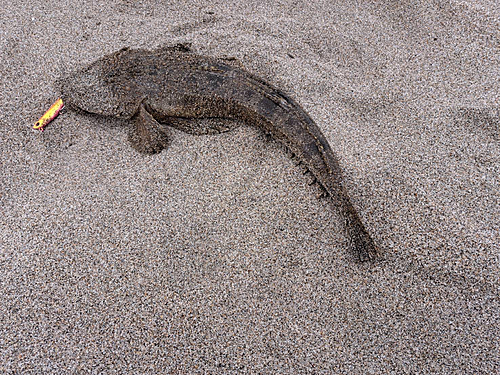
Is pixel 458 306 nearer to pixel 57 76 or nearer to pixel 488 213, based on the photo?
pixel 488 213

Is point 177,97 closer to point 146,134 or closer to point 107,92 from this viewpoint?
point 146,134

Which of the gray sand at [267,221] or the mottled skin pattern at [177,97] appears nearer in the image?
the gray sand at [267,221]

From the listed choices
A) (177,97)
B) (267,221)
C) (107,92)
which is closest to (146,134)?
(177,97)

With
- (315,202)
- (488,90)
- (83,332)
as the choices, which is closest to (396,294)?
(315,202)

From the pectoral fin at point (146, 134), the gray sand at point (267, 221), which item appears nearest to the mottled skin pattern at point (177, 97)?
the pectoral fin at point (146, 134)

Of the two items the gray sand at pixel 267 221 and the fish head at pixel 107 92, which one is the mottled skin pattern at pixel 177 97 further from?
the gray sand at pixel 267 221

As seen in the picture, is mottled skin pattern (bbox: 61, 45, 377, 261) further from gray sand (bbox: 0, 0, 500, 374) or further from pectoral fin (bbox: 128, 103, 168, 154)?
gray sand (bbox: 0, 0, 500, 374)
